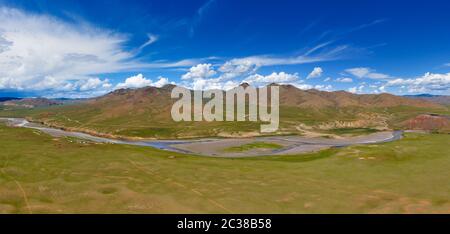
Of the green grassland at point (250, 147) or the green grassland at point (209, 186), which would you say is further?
the green grassland at point (250, 147)

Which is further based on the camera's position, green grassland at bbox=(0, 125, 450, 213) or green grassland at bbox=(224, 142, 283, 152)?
green grassland at bbox=(224, 142, 283, 152)

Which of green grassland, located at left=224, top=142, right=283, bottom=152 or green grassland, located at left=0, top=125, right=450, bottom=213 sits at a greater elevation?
green grassland, located at left=0, top=125, right=450, bottom=213

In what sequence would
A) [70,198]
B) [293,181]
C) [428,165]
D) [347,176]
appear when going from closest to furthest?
[70,198], [293,181], [347,176], [428,165]

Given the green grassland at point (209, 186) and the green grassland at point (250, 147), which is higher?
the green grassland at point (209, 186)

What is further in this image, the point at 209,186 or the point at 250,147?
the point at 250,147

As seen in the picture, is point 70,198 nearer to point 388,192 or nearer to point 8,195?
point 8,195

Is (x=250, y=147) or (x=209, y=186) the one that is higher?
(x=209, y=186)
